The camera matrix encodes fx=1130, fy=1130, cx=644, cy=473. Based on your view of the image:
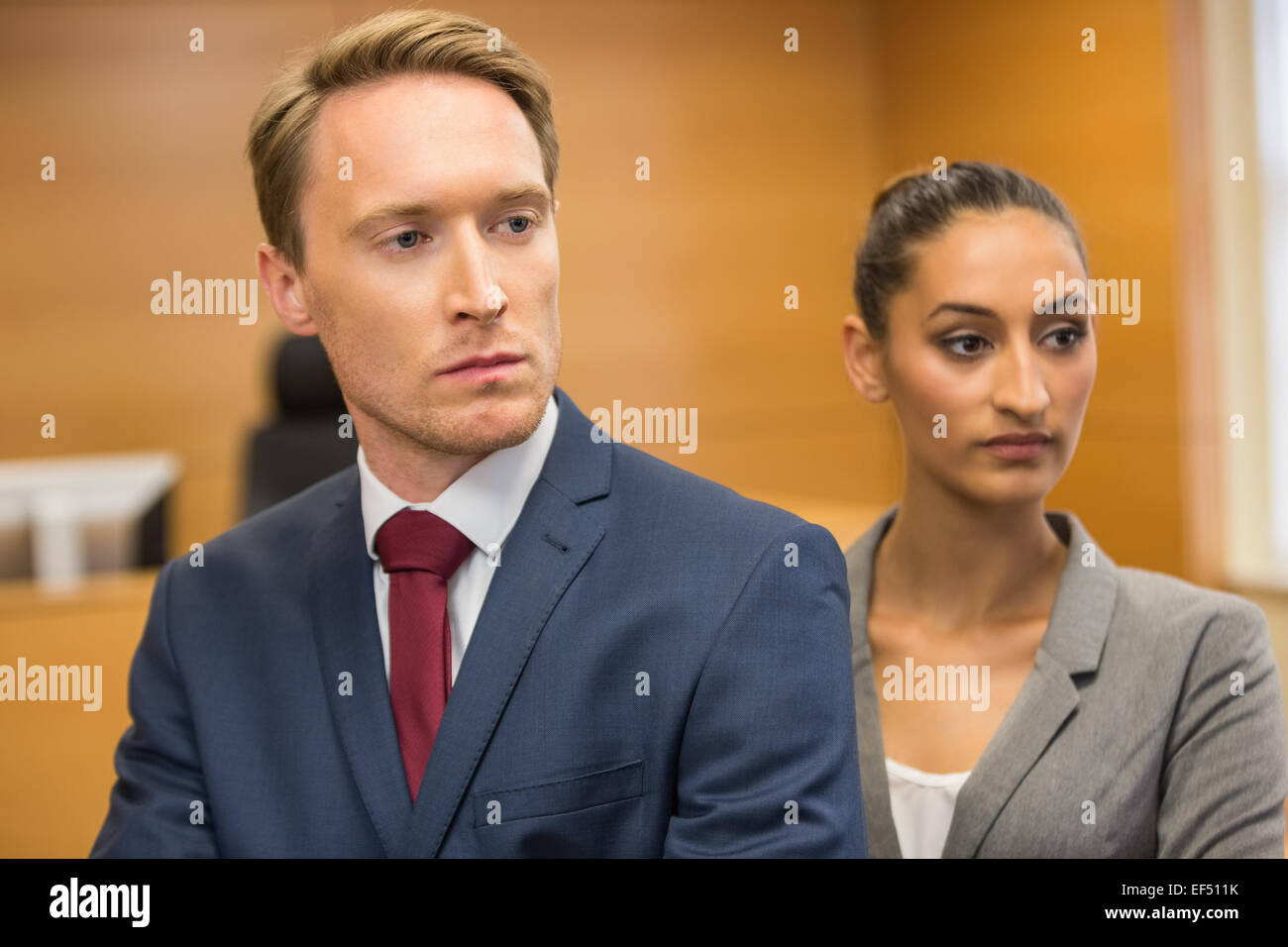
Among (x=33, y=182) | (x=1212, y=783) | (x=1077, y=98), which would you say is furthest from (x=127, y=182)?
(x=1212, y=783)

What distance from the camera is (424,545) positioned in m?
1.09

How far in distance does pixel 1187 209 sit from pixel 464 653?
3.42 ft

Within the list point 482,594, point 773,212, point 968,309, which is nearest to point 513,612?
point 482,594

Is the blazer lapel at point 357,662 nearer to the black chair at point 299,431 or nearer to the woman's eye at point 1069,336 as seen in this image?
the woman's eye at point 1069,336

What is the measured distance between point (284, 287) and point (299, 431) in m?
1.52

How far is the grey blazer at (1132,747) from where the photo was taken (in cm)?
106

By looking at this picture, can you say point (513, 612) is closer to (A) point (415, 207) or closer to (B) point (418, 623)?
(B) point (418, 623)

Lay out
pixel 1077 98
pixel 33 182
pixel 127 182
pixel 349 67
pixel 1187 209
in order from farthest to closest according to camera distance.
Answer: pixel 127 182 < pixel 33 182 < pixel 1187 209 < pixel 1077 98 < pixel 349 67

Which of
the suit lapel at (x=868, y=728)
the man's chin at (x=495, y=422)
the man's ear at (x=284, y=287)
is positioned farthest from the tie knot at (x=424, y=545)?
the suit lapel at (x=868, y=728)

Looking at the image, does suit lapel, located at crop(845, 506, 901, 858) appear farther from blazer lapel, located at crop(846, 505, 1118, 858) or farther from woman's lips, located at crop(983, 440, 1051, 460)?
woman's lips, located at crop(983, 440, 1051, 460)

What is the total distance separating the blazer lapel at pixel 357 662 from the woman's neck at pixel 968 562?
0.53 metres
